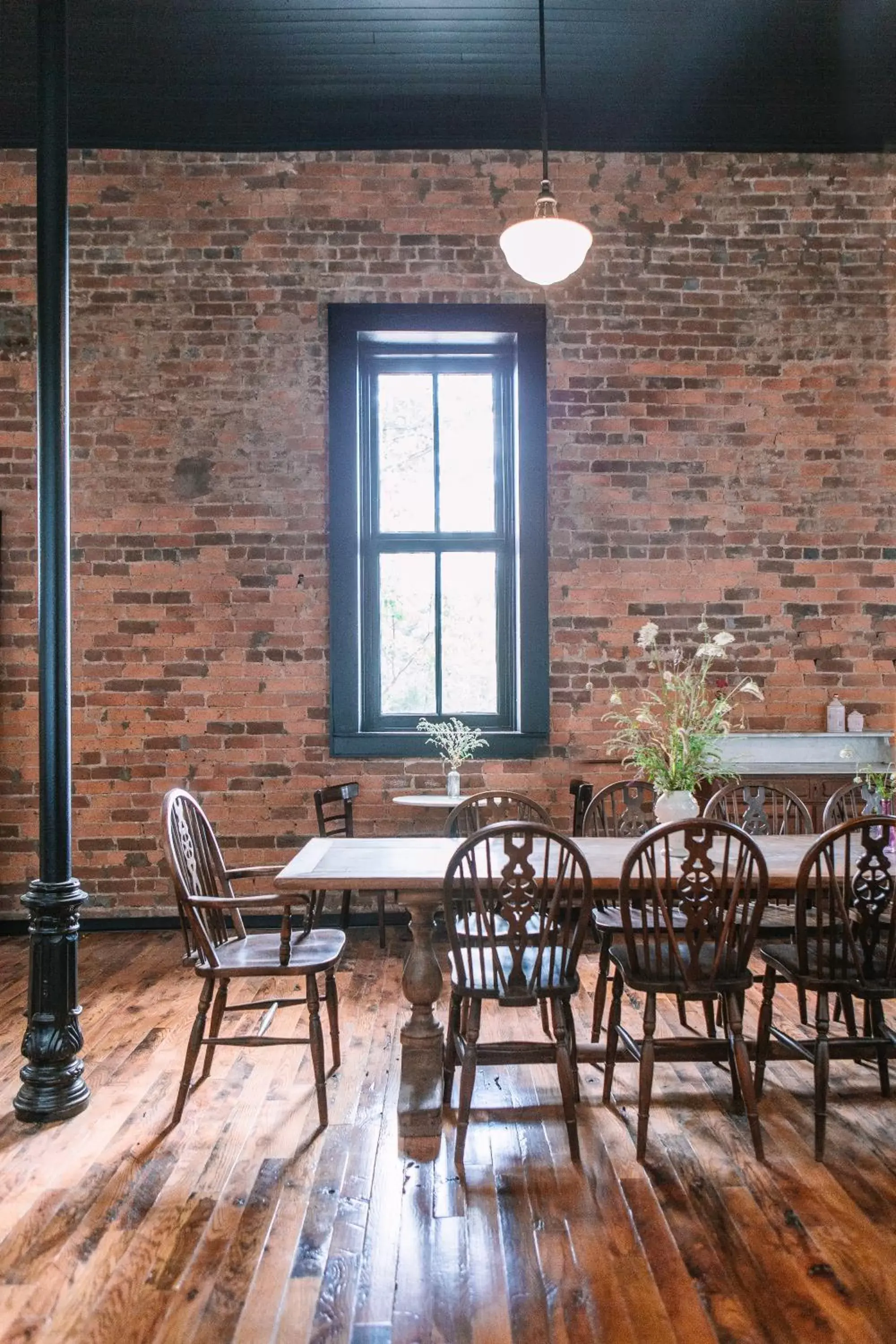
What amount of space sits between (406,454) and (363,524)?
51 cm

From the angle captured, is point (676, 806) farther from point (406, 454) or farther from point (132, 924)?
point (132, 924)

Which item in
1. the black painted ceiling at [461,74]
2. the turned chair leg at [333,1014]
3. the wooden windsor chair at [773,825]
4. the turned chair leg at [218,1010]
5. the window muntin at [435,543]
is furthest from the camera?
the window muntin at [435,543]

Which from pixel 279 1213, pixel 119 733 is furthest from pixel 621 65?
pixel 279 1213

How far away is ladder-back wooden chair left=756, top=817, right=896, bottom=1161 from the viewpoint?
8.59 feet

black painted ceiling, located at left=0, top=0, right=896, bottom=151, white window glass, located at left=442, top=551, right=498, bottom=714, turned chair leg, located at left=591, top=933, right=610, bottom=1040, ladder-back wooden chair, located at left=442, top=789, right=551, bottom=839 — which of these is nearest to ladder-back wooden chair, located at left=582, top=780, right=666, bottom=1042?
turned chair leg, located at left=591, top=933, right=610, bottom=1040

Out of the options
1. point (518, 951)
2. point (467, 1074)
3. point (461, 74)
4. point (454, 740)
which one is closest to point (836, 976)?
point (518, 951)

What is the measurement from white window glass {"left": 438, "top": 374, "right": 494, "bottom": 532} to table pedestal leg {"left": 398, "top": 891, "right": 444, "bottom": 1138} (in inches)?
120

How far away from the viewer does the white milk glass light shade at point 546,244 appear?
355 cm

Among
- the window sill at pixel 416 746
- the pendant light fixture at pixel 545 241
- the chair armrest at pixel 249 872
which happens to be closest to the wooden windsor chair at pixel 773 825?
the window sill at pixel 416 746

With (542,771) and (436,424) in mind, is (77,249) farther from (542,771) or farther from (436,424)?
(542,771)

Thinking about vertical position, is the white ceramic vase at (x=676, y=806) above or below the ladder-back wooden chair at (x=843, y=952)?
above

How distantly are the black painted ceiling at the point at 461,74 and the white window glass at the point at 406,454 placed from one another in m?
1.35

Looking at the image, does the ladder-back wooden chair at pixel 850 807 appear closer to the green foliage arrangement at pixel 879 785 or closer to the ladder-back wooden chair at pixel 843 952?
the green foliage arrangement at pixel 879 785

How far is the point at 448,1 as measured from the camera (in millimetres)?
4270
